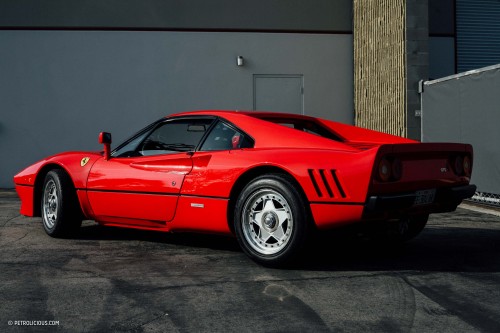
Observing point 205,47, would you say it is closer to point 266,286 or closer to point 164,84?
point 164,84

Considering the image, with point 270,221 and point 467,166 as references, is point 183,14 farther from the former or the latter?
point 270,221

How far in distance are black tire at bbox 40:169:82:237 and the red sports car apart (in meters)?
0.01

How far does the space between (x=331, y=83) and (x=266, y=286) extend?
12.0 m

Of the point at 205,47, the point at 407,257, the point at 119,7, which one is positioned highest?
the point at 119,7

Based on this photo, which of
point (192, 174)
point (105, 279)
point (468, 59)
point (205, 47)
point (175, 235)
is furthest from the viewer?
point (205, 47)

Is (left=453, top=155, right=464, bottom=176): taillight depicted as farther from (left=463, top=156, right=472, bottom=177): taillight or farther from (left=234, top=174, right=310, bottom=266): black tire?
(left=234, top=174, right=310, bottom=266): black tire

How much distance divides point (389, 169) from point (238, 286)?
1.34 meters

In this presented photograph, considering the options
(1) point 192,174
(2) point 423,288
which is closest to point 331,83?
(1) point 192,174

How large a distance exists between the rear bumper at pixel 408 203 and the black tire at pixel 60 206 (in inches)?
121

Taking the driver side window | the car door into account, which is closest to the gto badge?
the car door

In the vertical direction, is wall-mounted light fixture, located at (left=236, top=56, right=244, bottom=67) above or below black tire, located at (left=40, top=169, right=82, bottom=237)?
above

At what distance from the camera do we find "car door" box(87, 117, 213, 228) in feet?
17.5

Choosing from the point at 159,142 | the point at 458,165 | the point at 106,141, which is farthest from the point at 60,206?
the point at 458,165

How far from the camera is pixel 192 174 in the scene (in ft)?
17.0
